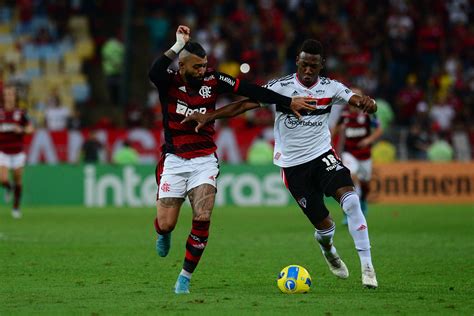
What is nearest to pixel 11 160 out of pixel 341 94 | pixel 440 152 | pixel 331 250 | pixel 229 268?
pixel 229 268

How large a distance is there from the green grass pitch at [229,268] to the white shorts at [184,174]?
101cm

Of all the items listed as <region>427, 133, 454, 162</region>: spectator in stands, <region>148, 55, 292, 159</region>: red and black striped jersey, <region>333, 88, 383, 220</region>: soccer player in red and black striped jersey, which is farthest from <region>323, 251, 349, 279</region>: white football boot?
<region>427, 133, 454, 162</region>: spectator in stands

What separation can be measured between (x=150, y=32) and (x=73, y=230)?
1498 cm

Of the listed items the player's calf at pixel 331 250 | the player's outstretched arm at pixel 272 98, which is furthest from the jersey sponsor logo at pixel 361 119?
the player's outstretched arm at pixel 272 98

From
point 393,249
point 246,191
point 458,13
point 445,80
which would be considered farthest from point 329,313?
point 458,13

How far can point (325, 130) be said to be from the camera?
11.7 metres

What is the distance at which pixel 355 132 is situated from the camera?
20469 millimetres

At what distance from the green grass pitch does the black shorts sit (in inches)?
31.9

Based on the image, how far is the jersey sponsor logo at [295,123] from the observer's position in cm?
1155

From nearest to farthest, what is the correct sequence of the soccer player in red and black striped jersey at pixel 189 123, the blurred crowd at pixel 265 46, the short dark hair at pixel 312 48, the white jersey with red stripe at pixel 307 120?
the soccer player in red and black striped jersey at pixel 189 123 → the short dark hair at pixel 312 48 → the white jersey with red stripe at pixel 307 120 → the blurred crowd at pixel 265 46

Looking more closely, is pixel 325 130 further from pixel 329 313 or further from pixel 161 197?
pixel 329 313

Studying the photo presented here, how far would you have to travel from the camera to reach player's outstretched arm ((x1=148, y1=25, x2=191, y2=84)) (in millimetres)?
10492

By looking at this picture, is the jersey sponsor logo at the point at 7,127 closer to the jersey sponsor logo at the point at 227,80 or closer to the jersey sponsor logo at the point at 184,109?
the jersey sponsor logo at the point at 184,109

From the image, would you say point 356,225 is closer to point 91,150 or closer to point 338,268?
point 338,268
